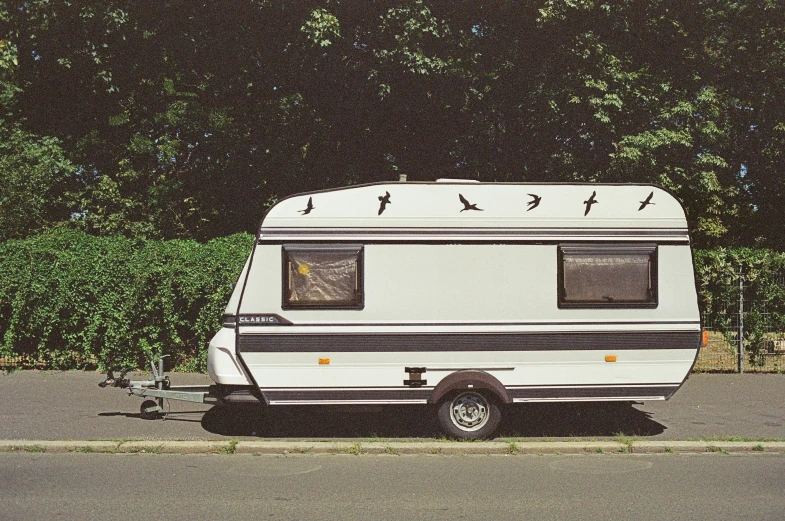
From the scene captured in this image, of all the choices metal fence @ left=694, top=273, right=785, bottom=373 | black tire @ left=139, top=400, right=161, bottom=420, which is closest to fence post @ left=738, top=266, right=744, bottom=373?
metal fence @ left=694, top=273, right=785, bottom=373

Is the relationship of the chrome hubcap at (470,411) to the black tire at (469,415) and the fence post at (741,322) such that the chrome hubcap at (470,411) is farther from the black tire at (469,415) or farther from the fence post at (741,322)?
the fence post at (741,322)

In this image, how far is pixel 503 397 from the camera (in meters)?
8.59

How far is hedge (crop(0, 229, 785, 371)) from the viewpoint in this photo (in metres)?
12.6

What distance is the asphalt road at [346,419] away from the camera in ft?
29.4

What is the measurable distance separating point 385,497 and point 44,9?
1704cm

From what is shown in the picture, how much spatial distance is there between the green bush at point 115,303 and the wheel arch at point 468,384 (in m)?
5.06

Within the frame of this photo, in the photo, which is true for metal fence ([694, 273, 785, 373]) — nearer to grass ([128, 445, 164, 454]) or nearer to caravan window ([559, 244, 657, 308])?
caravan window ([559, 244, 657, 308])

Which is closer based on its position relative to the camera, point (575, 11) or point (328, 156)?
point (575, 11)

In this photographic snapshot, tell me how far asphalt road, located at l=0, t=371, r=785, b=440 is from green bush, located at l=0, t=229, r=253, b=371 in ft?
4.75

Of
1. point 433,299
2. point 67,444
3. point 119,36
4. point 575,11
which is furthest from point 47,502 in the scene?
point 575,11

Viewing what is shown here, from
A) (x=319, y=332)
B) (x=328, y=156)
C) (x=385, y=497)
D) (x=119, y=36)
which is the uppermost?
(x=119, y=36)

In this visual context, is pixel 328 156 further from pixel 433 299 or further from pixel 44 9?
pixel 433 299

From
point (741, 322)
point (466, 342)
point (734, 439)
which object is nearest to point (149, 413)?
point (466, 342)

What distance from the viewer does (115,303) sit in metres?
12.8
